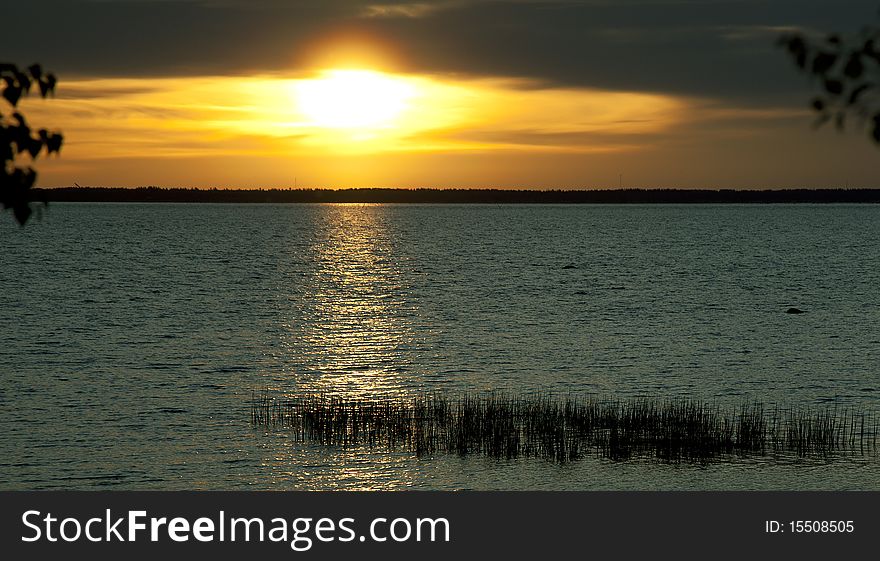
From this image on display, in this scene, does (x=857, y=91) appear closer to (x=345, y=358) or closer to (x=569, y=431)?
(x=569, y=431)

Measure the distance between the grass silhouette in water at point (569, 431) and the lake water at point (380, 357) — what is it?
0.97 metres

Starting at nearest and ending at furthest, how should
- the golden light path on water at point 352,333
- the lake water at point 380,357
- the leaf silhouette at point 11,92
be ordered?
the leaf silhouette at point 11,92, the lake water at point 380,357, the golden light path on water at point 352,333

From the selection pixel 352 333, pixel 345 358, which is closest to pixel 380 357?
pixel 345 358

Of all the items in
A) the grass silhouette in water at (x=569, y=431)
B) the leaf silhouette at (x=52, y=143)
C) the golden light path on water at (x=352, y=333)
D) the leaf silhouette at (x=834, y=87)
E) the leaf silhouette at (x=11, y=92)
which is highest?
the leaf silhouette at (x=834, y=87)

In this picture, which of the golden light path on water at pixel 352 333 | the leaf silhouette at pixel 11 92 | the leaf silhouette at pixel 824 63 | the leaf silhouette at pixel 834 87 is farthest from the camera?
the golden light path on water at pixel 352 333

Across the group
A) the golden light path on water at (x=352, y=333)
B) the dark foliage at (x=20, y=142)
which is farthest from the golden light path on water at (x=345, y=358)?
the dark foliage at (x=20, y=142)

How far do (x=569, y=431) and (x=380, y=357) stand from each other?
21.6 metres

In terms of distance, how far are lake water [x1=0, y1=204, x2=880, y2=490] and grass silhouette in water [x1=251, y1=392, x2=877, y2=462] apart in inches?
38.1

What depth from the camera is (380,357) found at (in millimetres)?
54812

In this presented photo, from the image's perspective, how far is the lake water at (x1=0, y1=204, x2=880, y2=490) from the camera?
31031 mm

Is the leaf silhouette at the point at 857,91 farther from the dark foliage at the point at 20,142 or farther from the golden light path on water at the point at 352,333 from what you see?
the golden light path on water at the point at 352,333

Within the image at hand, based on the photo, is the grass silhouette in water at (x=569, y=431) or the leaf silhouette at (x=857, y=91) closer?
the leaf silhouette at (x=857, y=91)

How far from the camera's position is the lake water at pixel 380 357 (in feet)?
102
